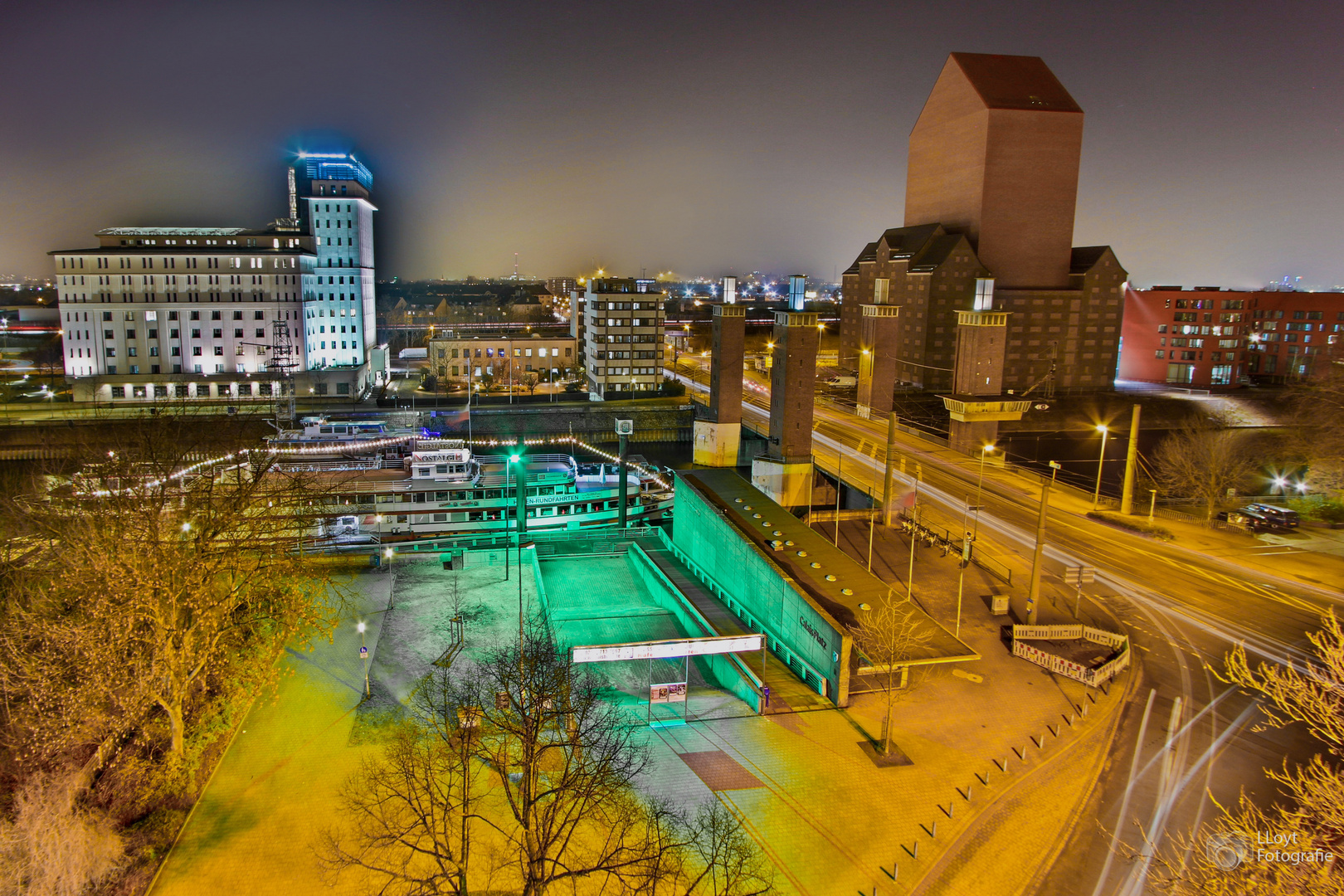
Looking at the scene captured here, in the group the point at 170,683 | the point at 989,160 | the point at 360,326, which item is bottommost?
the point at 170,683

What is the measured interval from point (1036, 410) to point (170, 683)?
5296 centimetres

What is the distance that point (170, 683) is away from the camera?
14188 millimetres

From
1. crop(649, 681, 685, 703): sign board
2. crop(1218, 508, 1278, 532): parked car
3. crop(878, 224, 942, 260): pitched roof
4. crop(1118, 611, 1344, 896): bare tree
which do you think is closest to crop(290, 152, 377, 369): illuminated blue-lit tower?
crop(878, 224, 942, 260): pitched roof

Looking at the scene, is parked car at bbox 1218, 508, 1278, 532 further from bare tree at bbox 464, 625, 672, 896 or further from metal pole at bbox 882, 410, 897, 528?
bare tree at bbox 464, 625, 672, 896

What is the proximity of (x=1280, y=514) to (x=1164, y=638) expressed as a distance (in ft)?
42.4

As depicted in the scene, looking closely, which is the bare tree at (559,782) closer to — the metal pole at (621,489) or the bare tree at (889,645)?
the bare tree at (889,645)

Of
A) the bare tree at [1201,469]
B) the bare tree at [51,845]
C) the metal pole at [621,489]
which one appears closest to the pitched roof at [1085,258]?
the bare tree at [1201,469]

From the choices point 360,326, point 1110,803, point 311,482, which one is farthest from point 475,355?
point 1110,803

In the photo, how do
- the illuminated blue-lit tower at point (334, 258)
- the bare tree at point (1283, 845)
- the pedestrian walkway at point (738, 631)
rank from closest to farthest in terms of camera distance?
the bare tree at point (1283, 845) < the pedestrian walkway at point (738, 631) < the illuminated blue-lit tower at point (334, 258)

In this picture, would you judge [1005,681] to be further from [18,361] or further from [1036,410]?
[18,361]

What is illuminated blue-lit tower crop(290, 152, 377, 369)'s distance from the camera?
2370 inches

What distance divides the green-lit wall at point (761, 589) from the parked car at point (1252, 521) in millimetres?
17688

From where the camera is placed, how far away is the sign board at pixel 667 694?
53.7 ft

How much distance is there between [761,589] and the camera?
21156mm
